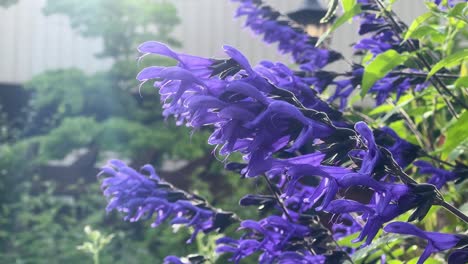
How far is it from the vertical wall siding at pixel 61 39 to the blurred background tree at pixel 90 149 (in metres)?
1.68

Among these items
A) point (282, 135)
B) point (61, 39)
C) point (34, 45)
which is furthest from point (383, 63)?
point (34, 45)

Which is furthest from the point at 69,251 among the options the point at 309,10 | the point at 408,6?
the point at 408,6

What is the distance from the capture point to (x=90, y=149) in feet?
18.0

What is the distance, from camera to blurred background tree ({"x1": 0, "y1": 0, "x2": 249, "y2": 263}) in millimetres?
4527

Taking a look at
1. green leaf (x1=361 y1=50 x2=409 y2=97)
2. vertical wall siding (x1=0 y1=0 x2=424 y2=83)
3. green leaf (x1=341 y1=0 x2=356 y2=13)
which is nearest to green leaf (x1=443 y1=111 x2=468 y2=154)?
green leaf (x1=361 y1=50 x2=409 y2=97)

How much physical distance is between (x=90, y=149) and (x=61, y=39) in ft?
8.46

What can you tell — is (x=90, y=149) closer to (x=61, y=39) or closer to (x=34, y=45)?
(x=61, y=39)

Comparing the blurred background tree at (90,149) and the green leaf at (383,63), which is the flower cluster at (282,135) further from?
the blurred background tree at (90,149)

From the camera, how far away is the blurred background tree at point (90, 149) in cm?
453

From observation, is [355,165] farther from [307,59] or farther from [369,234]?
[307,59]

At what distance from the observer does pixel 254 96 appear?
626 mm

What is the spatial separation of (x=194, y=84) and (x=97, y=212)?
4258 mm

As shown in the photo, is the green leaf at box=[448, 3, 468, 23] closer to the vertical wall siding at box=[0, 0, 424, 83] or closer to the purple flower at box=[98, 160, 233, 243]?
the purple flower at box=[98, 160, 233, 243]

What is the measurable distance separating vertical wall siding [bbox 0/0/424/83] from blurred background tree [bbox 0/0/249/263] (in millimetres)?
1677
